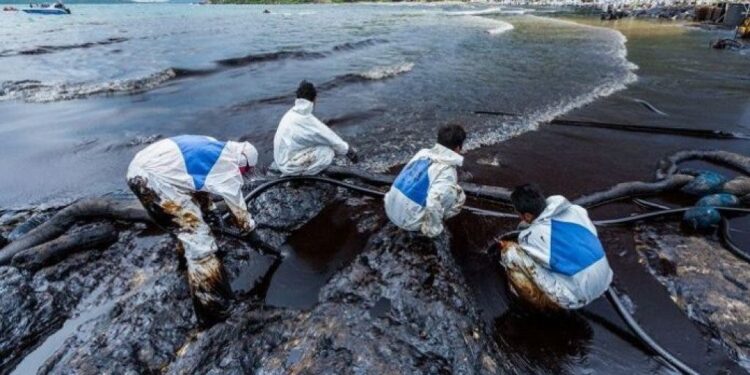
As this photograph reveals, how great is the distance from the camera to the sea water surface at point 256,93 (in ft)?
26.2

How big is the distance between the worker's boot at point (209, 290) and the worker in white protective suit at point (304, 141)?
2.13 meters

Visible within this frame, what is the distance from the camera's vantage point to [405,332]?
3.23 meters

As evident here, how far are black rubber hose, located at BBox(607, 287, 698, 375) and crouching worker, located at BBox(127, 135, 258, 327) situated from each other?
139 inches

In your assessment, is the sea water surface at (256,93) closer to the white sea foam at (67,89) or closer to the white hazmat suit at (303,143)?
the white sea foam at (67,89)

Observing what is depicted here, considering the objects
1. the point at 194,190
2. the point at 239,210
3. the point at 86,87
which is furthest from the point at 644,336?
the point at 86,87

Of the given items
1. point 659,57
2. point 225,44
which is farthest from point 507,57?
point 225,44

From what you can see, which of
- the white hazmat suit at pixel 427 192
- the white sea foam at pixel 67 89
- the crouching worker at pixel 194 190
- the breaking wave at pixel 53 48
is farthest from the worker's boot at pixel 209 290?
the breaking wave at pixel 53 48

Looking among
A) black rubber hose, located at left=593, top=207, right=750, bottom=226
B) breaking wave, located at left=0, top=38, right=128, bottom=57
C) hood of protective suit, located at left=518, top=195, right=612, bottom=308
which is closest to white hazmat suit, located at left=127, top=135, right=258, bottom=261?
hood of protective suit, located at left=518, top=195, right=612, bottom=308

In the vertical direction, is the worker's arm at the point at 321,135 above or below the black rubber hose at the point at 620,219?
above

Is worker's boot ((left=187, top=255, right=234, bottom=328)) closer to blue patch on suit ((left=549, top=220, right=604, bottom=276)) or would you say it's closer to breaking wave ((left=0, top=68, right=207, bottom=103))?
blue patch on suit ((left=549, top=220, right=604, bottom=276))

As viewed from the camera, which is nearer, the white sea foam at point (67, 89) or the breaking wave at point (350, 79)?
the breaking wave at point (350, 79)

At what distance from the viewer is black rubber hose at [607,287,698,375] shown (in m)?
3.04

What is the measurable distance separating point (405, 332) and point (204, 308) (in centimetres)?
184

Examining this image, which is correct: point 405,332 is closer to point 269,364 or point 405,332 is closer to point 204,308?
point 269,364
